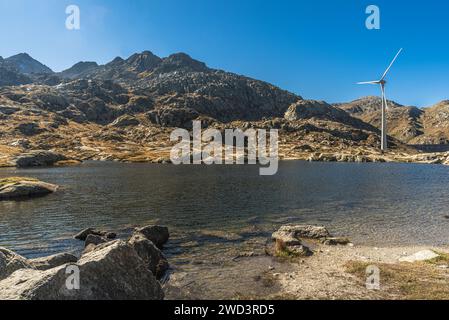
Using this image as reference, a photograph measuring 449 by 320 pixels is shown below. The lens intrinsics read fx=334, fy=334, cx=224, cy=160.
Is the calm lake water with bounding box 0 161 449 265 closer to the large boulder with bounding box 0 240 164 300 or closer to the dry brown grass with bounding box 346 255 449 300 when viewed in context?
the dry brown grass with bounding box 346 255 449 300

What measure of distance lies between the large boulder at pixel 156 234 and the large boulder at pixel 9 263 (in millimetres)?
14998

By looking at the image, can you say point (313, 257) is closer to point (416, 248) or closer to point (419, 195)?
point (416, 248)

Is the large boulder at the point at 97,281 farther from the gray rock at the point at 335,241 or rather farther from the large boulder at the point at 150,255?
the gray rock at the point at 335,241

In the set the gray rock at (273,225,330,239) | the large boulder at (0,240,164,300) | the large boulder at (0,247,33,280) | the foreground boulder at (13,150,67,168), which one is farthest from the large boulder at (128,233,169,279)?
the foreground boulder at (13,150,67,168)

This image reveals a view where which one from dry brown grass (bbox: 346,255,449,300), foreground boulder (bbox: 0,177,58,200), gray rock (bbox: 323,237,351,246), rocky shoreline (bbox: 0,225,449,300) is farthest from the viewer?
foreground boulder (bbox: 0,177,58,200)

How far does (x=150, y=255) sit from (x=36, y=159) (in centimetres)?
17529

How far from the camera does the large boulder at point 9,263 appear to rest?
67.2ft

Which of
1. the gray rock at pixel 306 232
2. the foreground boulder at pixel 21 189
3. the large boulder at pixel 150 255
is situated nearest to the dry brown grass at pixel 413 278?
the gray rock at pixel 306 232

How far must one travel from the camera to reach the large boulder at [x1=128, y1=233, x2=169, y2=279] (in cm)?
2788

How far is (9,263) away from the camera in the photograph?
68.8 ft

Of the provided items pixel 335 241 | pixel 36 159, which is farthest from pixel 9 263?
pixel 36 159

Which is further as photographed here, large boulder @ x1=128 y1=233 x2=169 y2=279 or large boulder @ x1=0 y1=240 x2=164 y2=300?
large boulder @ x1=128 y1=233 x2=169 y2=279

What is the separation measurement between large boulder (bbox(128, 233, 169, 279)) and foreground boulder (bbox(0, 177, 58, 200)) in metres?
55.1
